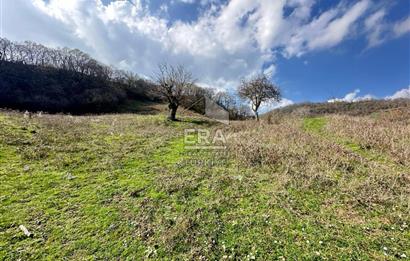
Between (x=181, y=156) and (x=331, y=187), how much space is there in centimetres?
574

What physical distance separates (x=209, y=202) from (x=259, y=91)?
24.7 meters

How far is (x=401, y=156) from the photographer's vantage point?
7.70 metres

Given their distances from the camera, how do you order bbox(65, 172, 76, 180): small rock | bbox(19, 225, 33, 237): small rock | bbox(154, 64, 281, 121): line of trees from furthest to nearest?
1. bbox(154, 64, 281, 121): line of trees
2. bbox(65, 172, 76, 180): small rock
3. bbox(19, 225, 33, 237): small rock

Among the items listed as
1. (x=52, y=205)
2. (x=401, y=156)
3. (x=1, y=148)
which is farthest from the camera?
(x=1, y=148)

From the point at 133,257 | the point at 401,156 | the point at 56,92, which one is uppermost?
the point at 56,92

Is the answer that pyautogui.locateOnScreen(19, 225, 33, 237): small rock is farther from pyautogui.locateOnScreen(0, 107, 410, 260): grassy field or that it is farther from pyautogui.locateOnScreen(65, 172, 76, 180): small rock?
pyautogui.locateOnScreen(65, 172, 76, 180): small rock

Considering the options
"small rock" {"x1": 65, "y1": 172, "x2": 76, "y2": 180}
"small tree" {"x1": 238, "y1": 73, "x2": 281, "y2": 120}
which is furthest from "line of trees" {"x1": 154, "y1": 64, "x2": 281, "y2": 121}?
"small rock" {"x1": 65, "y1": 172, "x2": 76, "y2": 180}

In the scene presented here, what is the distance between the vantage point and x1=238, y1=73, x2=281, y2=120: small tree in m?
27.9

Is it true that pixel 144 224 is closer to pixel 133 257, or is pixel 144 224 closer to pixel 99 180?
pixel 133 257

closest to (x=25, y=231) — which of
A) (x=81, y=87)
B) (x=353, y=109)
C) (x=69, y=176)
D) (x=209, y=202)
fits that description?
(x=69, y=176)

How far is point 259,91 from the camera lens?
91.6ft

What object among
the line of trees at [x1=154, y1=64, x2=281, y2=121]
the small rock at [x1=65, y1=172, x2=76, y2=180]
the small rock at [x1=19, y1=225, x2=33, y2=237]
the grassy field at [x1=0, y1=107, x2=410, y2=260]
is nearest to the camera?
the grassy field at [x1=0, y1=107, x2=410, y2=260]

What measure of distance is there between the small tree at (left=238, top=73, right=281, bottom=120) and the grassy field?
19010mm

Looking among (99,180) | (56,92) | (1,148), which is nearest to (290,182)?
(99,180)
